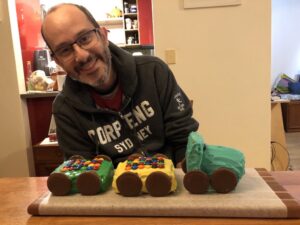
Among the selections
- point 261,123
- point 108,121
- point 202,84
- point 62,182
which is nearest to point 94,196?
point 62,182

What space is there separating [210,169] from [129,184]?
0.16m

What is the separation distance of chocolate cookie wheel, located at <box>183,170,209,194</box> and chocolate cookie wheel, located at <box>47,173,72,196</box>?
9.1 inches

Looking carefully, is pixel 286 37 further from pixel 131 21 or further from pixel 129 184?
pixel 129 184

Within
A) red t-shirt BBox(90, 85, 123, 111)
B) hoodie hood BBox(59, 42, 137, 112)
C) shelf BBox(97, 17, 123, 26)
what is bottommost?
red t-shirt BBox(90, 85, 123, 111)

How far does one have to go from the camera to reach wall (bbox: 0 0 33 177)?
6.75 feet

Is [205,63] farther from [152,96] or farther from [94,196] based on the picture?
[94,196]

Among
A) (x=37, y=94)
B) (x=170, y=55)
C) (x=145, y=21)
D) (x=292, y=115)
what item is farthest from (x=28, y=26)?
(x=292, y=115)

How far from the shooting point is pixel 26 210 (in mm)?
626

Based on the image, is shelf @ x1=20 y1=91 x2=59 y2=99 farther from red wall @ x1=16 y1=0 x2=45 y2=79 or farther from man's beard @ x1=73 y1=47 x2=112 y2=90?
man's beard @ x1=73 y1=47 x2=112 y2=90

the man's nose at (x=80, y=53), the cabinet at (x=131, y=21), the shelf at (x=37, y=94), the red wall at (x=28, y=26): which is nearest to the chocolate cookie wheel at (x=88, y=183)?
the man's nose at (x=80, y=53)

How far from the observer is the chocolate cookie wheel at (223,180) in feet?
1.92

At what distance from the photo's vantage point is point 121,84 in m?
1.01

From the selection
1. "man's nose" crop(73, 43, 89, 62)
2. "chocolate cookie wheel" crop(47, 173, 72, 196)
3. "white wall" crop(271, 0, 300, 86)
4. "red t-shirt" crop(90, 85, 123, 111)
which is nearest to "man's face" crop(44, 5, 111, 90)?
"man's nose" crop(73, 43, 89, 62)

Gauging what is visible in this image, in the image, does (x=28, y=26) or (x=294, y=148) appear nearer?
(x=28, y=26)
